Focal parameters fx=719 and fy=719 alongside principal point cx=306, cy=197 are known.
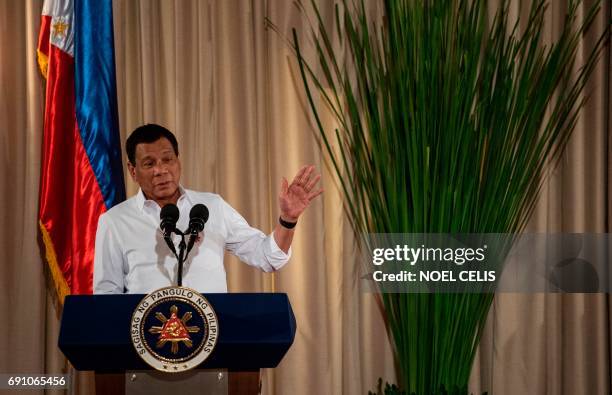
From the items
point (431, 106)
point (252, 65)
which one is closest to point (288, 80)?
point (252, 65)

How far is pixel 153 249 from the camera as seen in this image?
2742 mm

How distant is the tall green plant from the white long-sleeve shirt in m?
0.55

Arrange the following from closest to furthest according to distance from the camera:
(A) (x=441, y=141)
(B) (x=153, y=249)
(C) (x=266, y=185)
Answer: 1. (B) (x=153, y=249)
2. (A) (x=441, y=141)
3. (C) (x=266, y=185)

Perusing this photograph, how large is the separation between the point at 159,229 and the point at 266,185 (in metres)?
0.63

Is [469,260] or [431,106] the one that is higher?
[431,106]

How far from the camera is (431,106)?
2.91m

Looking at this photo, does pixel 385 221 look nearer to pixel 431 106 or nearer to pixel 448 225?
pixel 448 225

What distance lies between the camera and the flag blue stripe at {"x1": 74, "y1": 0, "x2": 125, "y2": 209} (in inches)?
117

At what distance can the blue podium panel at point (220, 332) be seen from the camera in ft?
6.14

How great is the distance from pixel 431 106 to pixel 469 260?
671 mm

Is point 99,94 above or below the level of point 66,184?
above

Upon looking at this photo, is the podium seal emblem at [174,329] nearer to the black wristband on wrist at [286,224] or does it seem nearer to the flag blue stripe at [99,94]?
the black wristband on wrist at [286,224]

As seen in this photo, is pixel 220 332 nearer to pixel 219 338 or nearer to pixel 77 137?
pixel 219 338

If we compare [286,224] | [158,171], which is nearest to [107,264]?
[158,171]
